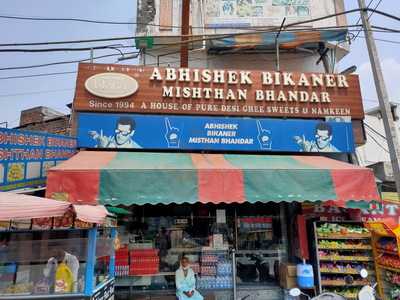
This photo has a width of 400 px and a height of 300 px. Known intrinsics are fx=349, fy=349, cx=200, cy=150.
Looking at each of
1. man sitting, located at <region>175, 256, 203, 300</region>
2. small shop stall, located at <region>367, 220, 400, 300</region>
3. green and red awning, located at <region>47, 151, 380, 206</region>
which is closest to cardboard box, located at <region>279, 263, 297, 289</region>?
small shop stall, located at <region>367, 220, 400, 300</region>

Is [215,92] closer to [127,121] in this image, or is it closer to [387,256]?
[127,121]

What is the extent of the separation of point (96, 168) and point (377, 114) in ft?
40.7

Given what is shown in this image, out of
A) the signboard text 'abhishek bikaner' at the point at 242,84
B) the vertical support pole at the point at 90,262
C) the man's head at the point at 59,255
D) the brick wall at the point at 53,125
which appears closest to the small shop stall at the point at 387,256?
the signboard text 'abhishek bikaner' at the point at 242,84

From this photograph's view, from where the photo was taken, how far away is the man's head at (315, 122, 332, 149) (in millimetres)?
8734

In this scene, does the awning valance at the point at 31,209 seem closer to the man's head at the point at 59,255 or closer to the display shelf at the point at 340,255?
the man's head at the point at 59,255

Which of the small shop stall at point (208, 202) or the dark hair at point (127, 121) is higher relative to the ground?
the dark hair at point (127, 121)

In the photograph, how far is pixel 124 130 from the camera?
8.29 m

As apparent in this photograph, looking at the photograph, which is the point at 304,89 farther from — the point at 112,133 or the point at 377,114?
the point at 377,114

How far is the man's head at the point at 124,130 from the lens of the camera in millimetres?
8219

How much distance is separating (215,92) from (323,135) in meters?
2.94

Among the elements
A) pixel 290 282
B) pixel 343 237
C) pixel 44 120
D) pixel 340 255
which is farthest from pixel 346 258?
pixel 44 120

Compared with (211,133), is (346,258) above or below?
below

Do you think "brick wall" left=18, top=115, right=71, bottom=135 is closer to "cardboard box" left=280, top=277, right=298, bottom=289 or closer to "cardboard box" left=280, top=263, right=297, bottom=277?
"cardboard box" left=280, top=263, right=297, bottom=277

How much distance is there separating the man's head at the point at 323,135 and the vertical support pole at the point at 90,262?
5.98 meters
